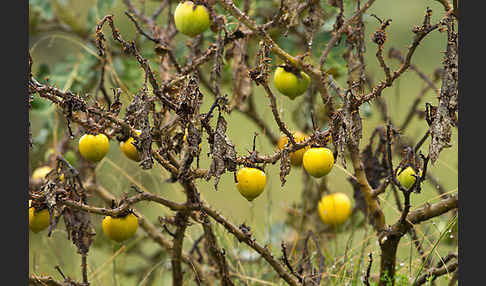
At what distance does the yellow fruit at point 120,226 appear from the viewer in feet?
3.59

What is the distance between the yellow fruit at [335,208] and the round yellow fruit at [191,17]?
0.65m

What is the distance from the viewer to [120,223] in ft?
3.59

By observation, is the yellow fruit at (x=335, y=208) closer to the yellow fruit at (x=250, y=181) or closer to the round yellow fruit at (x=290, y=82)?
the round yellow fruit at (x=290, y=82)

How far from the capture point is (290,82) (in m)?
1.20

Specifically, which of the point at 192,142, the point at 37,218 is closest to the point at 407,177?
the point at 192,142

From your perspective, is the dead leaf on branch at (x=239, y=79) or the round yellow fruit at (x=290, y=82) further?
the dead leaf on branch at (x=239, y=79)

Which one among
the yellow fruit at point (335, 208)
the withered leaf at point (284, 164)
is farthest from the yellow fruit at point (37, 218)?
the yellow fruit at point (335, 208)

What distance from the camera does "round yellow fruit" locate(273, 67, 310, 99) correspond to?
3.93ft

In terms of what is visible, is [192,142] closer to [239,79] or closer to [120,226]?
[120,226]

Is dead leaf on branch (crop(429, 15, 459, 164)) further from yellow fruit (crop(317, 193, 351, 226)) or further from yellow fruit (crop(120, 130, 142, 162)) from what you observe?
yellow fruit (crop(317, 193, 351, 226))

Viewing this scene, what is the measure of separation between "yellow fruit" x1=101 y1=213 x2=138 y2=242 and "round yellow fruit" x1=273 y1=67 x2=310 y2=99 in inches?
14.5

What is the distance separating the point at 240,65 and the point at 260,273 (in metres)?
0.49

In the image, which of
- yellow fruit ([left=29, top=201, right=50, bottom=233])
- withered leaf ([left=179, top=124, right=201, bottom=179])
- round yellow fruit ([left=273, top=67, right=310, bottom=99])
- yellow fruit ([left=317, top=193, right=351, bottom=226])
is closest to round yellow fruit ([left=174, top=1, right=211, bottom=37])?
round yellow fruit ([left=273, top=67, right=310, bottom=99])

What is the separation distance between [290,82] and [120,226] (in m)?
0.41
